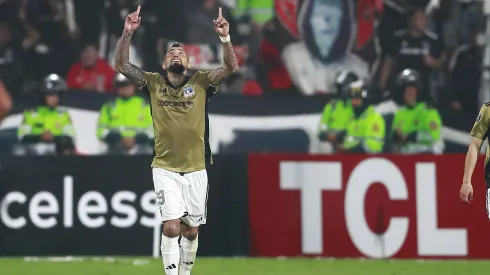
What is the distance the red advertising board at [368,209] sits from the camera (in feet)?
47.1

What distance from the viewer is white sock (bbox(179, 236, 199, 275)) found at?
36.5 feet

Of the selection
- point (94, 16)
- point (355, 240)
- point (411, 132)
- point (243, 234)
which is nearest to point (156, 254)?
point (243, 234)

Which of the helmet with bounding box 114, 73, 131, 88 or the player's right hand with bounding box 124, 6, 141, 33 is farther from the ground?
the player's right hand with bounding box 124, 6, 141, 33

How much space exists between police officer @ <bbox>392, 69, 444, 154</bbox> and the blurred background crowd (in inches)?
38.5

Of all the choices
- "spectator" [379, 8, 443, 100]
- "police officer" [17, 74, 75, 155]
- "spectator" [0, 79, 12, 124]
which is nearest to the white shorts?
"police officer" [17, 74, 75, 155]

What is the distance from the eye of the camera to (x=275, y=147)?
19328 mm

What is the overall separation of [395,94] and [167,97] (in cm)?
852

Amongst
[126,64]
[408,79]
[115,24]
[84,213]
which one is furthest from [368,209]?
[115,24]

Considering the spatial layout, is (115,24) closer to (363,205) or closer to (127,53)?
(363,205)

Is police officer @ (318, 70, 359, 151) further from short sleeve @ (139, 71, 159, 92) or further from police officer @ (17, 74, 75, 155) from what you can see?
short sleeve @ (139, 71, 159, 92)

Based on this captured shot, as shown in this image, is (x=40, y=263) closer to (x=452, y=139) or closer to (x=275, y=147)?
(x=275, y=147)

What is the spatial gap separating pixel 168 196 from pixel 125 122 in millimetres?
7027

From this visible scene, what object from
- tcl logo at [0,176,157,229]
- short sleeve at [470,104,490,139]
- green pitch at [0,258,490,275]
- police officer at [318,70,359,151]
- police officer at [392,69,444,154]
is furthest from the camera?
police officer at [318,70,359,151]

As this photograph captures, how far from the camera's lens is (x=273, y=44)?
19391mm
